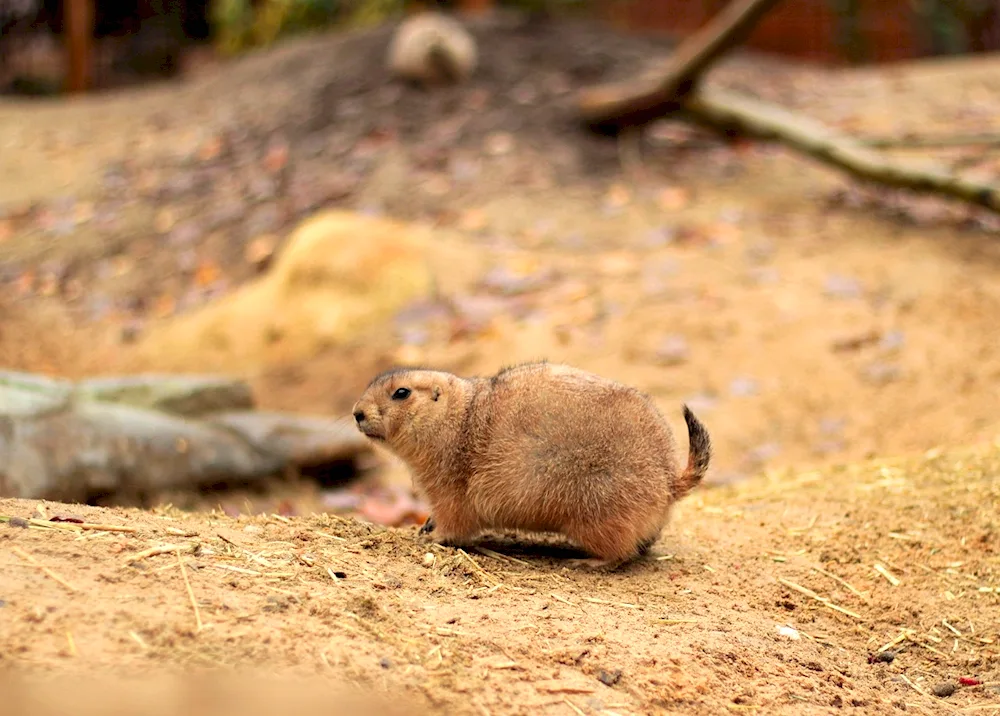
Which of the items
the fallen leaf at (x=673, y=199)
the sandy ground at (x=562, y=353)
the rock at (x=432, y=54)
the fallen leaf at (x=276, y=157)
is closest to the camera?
the sandy ground at (x=562, y=353)

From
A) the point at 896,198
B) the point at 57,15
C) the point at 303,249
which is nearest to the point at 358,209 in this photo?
the point at 303,249

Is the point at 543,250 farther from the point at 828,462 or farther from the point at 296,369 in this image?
the point at 828,462

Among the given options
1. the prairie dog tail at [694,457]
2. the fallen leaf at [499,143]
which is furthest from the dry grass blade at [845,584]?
the fallen leaf at [499,143]

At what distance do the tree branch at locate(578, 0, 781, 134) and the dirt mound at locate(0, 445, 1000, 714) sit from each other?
643 centimetres

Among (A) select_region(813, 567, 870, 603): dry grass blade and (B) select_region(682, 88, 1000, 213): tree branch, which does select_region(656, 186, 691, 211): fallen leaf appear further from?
(A) select_region(813, 567, 870, 603): dry grass blade

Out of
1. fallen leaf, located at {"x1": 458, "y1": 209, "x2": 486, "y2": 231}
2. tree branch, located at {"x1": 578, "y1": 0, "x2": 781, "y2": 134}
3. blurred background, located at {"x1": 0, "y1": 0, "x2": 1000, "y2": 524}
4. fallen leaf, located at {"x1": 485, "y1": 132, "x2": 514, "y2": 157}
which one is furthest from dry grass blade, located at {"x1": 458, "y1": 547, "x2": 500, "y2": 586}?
fallen leaf, located at {"x1": 485, "y1": 132, "x2": 514, "y2": 157}

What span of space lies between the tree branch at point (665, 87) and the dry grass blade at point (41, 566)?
8581 millimetres

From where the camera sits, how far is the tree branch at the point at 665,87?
1024cm

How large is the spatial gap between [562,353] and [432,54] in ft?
15.8

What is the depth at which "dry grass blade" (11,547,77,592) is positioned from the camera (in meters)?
2.97

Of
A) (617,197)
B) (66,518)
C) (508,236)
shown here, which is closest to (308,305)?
(508,236)

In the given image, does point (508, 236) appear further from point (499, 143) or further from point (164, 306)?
point (164, 306)

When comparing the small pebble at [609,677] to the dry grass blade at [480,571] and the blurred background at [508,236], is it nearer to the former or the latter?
the dry grass blade at [480,571]

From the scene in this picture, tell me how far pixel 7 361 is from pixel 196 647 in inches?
274
